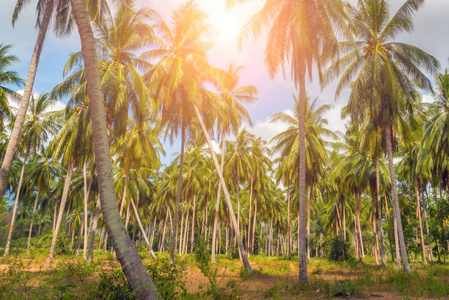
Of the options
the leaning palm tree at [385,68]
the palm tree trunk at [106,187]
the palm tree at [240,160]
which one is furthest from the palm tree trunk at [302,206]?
the palm tree at [240,160]

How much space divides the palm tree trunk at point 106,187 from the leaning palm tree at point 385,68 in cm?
1335

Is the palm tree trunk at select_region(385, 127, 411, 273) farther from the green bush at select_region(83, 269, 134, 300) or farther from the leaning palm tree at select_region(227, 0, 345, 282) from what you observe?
the green bush at select_region(83, 269, 134, 300)

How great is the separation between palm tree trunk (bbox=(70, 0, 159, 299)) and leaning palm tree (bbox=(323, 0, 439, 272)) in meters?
13.3

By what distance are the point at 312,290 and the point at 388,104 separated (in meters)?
11.1

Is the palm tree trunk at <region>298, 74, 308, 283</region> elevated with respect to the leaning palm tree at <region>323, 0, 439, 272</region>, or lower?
lower

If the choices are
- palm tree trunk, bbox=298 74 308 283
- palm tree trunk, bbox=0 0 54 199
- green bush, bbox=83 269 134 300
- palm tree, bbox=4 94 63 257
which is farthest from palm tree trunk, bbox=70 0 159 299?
palm tree, bbox=4 94 63 257

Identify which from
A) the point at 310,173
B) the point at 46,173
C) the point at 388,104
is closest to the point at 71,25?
the point at 388,104

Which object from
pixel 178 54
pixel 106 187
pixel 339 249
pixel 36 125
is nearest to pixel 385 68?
pixel 178 54

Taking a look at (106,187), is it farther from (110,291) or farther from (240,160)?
(240,160)

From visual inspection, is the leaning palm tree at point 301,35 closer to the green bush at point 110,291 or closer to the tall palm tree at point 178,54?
the tall palm tree at point 178,54

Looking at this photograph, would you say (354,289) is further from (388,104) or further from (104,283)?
(388,104)

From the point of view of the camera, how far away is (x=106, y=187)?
5.25 meters

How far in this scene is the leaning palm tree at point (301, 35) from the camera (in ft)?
38.7

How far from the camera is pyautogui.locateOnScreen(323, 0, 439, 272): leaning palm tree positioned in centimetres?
1449
